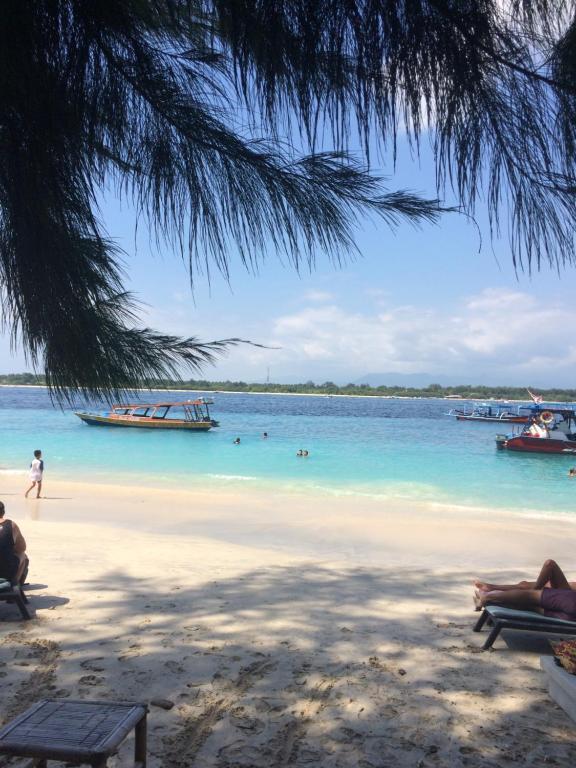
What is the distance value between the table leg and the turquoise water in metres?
10.6

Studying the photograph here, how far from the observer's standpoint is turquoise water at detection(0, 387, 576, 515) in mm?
23750

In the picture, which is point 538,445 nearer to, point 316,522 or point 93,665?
point 316,522

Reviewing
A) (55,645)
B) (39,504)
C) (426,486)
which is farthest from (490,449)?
(55,645)

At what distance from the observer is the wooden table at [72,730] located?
2.44 metres

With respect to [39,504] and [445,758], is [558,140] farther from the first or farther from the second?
[39,504]

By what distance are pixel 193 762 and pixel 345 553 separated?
814 centimetres

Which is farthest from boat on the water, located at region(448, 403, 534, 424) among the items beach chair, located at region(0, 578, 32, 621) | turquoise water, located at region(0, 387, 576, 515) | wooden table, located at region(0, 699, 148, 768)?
wooden table, located at region(0, 699, 148, 768)

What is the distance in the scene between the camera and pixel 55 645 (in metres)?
5.06

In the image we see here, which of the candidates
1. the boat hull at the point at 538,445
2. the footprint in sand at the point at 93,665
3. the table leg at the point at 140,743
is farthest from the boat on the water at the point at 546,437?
the table leg at the point at 140,743

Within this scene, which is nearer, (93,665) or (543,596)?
(93,665)

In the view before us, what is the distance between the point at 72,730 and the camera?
2611mm

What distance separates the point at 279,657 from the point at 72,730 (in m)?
2.64

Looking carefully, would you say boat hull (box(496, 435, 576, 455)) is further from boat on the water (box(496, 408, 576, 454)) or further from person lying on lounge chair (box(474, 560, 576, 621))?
person lying on lounge chair (box(474, 560, 576, 621))

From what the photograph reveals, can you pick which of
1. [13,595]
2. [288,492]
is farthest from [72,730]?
[288,492]
